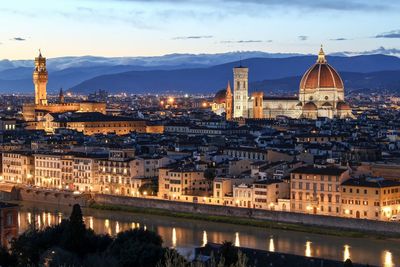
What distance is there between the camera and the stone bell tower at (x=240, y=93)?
63.4 m

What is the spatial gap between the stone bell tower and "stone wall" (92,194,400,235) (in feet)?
114

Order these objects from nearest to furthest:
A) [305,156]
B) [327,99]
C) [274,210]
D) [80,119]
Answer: [274,210]
[305,156]
[80,119]
[327,99]

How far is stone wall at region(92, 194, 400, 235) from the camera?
2245 centimetres

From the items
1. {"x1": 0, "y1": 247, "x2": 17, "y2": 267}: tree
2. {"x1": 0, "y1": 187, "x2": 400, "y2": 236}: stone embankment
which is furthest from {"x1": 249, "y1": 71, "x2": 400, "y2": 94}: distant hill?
{"x1": 0, "y1": 247, "x2": 17, "y2": 267}: tree

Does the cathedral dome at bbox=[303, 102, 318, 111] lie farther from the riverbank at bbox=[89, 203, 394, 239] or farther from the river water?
the river water

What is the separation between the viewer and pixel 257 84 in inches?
6831

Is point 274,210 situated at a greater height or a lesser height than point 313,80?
lesser

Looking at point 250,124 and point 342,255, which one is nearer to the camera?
point 342,255

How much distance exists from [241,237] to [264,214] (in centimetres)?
234

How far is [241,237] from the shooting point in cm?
2241

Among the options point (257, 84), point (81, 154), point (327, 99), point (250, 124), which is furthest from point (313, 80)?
point (257, 84)

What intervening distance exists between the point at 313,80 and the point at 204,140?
22.7 metres

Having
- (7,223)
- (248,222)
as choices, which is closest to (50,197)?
(248,222)

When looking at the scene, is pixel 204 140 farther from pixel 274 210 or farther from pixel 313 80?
pixel 313 80
